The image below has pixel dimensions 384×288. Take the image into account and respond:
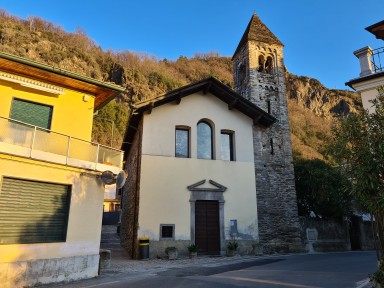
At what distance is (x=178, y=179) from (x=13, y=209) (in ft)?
25.7

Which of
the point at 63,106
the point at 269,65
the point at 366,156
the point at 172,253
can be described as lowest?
the point at 172,253

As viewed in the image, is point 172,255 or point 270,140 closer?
point 172,255

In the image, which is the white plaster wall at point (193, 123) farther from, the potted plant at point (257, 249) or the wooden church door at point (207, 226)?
the potted plant at point (257, 249)

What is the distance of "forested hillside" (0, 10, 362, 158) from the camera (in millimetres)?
41562

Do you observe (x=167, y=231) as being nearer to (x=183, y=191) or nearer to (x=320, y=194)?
(x=183, y=191)

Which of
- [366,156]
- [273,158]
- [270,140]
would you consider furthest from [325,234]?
[366,156]

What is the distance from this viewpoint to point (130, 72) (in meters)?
46.5

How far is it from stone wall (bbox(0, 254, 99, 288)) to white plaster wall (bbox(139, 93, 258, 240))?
15.2 ft

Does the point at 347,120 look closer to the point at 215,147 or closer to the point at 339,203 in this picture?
the point at 215,147

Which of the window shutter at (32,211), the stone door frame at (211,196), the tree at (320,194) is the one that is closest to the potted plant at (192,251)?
the stone door frame at (211,196)

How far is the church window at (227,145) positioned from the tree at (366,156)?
948 cm

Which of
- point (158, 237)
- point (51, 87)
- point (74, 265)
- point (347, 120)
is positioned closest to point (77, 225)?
point (74, 265)

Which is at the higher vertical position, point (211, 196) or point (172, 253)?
point (211, 196)

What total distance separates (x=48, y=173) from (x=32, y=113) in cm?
202
